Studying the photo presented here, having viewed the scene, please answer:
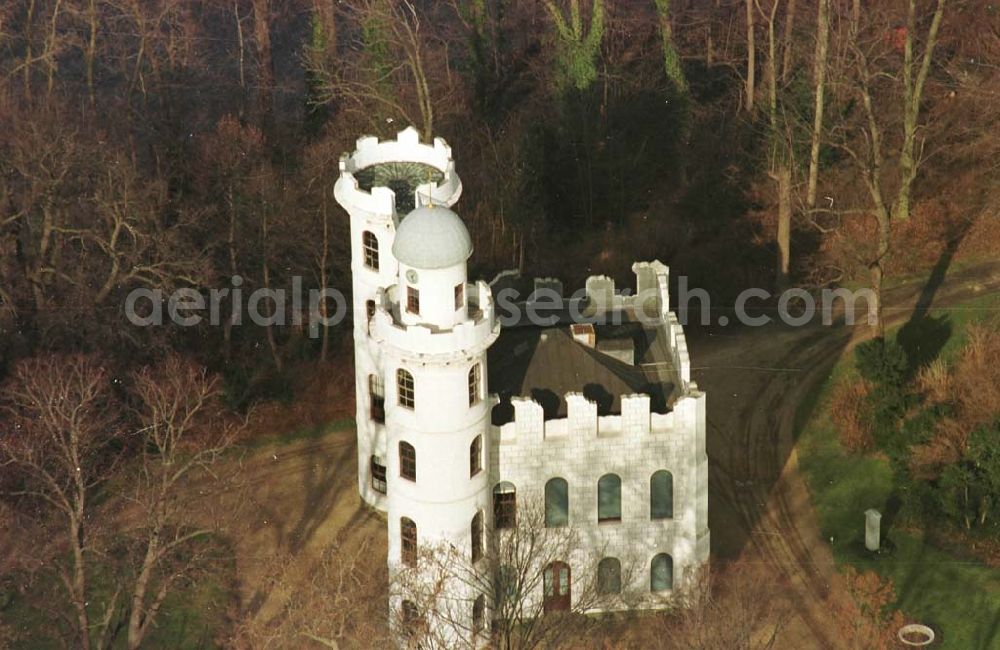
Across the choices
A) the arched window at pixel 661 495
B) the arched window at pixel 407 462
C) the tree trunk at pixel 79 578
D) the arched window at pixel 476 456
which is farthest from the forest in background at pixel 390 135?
the arched window at pixel 476 456

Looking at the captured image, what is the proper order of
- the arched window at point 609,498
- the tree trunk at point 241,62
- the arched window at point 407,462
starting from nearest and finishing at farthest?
the arched window at point 407,462 < the arched window at point 609,498 < the tree trunk at point 241,62

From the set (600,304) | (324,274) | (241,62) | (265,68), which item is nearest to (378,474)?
(600,304)

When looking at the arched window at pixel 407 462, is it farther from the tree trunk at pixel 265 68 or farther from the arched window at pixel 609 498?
the tree trunk at pixel 265 68

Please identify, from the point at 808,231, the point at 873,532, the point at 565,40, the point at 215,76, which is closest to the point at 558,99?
the point at 565,40

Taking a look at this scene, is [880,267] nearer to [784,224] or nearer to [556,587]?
[784,224]

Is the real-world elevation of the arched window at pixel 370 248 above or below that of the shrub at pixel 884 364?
above

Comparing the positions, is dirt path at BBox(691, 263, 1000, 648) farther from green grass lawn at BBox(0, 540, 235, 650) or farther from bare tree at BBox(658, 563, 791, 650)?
green grass lawn at BBox(0, 540, 235, 650)

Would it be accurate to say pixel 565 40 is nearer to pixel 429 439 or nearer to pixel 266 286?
pixel 266 286
